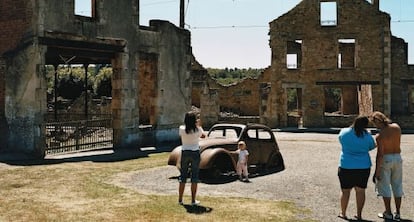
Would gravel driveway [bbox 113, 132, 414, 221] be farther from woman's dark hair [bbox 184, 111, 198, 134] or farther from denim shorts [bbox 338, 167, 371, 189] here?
woman's dark hair [bbox 184, 111, 198, 134]

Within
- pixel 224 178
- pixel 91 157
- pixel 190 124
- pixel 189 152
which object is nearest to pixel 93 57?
pixel 91 157

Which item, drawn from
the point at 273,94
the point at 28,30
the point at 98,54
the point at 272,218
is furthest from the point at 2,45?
the point at 273,94

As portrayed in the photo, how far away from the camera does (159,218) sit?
288 inches

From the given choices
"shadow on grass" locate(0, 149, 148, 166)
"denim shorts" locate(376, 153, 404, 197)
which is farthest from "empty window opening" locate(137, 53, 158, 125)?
"denim shorts" locate(376, 153, 404, 197)

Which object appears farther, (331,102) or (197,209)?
(331,102)

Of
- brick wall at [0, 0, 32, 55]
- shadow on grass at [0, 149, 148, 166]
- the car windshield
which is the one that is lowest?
shadow on grass at [0, 149, 148, 166]

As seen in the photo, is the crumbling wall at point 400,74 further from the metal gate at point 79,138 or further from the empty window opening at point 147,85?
the metal gate at point 79,138

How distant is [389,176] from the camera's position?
296 inches

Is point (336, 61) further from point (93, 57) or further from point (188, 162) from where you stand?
point (188, 162)

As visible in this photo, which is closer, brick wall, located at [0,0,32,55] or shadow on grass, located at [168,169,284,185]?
shadow on grass, located at [168,169,284,185]

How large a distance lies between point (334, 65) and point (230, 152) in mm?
22256

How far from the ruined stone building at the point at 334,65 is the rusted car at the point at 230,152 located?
62.8ft

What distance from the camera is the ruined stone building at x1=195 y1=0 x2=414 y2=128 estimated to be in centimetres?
3136

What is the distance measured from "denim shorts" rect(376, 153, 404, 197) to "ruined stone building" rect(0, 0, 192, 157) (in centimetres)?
996
